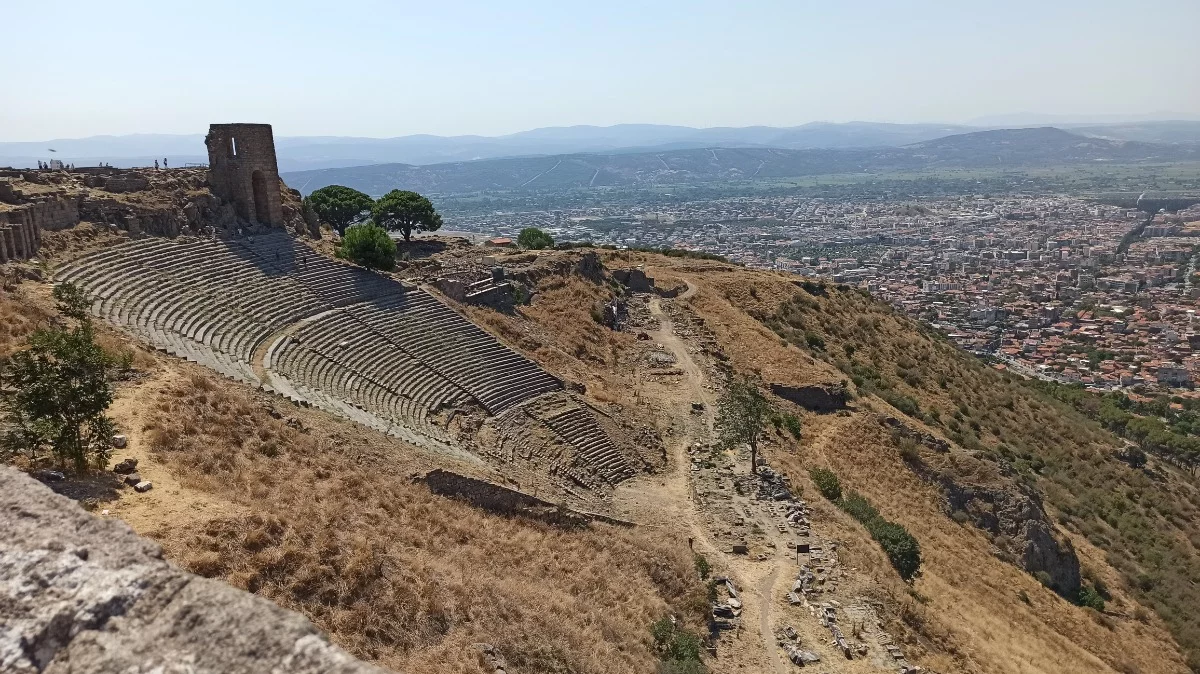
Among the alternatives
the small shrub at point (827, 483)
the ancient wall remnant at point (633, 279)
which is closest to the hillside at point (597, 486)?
the small shrub at point (827, 483)

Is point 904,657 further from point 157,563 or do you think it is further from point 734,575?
point 157,563

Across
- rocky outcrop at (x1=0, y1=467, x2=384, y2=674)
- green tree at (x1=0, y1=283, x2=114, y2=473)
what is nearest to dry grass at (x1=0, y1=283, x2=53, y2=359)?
green tree at (x1=0, y1=283, x2=114, y2=473)

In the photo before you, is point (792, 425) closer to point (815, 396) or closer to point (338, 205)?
point (815, 396)

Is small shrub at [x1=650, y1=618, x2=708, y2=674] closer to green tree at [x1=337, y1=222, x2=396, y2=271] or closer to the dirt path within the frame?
the dirt path

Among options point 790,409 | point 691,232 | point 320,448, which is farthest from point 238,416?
point 691,232

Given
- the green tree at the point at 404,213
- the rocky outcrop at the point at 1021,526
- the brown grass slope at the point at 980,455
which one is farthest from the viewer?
the green tree at the point at 404,213

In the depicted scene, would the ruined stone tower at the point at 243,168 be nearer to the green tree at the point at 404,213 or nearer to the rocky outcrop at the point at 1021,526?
the green tree at the point at 404,213
